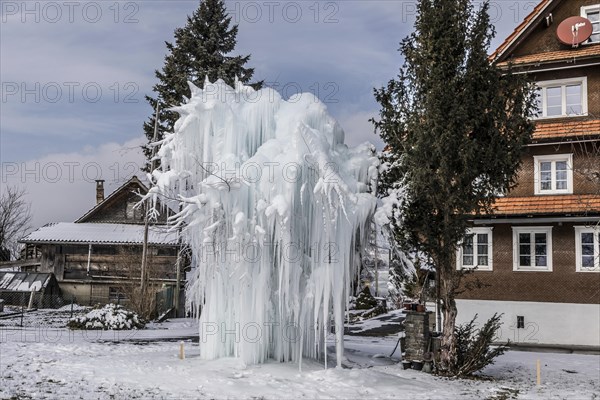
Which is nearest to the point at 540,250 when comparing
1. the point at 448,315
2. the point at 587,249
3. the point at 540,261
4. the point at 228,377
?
the point at 540,261

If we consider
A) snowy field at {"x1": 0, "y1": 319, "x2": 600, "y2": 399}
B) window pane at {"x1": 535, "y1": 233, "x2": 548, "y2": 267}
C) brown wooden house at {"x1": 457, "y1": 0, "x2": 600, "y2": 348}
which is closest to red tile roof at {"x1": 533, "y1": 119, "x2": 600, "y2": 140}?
brown wooden house at {"x1": 457, "y1": 0, "x2": 600, "y2": 348}

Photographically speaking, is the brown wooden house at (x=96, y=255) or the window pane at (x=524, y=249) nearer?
the window pane at (x=524, y=249)

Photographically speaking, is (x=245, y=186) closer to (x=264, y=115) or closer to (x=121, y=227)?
(x=264, y=115)

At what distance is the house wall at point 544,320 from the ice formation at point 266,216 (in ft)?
37.9

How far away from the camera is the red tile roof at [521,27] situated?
25.3 m

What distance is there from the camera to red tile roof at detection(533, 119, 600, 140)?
23344 mm

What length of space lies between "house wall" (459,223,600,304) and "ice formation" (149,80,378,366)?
10.6m

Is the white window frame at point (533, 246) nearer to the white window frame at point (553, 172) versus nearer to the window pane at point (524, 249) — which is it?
the window pane at point (524, 249)

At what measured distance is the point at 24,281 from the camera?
36.5 m

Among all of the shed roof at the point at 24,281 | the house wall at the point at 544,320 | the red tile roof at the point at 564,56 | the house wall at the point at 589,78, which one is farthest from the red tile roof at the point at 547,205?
the shed roof at the point at 24,281

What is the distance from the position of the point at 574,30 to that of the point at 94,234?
31503 millimetres

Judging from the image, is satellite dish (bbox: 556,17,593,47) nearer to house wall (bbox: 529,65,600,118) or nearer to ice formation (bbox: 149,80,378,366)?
house wall (bbox: 529,65,600,118)

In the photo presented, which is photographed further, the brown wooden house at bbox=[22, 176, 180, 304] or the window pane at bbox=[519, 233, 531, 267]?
the brown wooden house at bbox=[22, 176, 180, 304]

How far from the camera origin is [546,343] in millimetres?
23984
